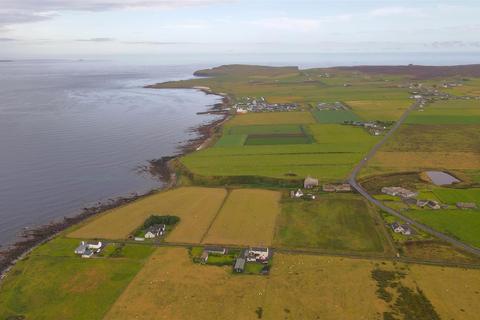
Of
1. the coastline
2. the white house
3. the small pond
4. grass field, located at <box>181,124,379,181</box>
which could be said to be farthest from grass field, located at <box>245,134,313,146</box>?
the white house

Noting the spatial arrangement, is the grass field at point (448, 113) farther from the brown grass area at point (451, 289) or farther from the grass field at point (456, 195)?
the brown grass area at point (451, 289)

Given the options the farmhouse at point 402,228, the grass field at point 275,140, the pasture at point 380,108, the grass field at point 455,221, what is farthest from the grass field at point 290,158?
the pasture at point 380,108

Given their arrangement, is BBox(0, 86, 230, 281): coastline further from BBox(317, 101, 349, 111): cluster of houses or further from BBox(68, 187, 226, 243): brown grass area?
BBox(317, 101, 349, 111): cluster of houses

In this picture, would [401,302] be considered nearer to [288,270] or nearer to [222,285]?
[288,270]

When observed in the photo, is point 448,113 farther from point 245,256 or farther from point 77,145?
point 77,145

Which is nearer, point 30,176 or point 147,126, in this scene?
point 30,176

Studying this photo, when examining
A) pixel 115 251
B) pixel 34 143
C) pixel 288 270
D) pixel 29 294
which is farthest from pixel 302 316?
pixel 34 143

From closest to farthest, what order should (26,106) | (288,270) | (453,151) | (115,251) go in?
(288,270) < (115,251) < (453,151) < (26,106)
